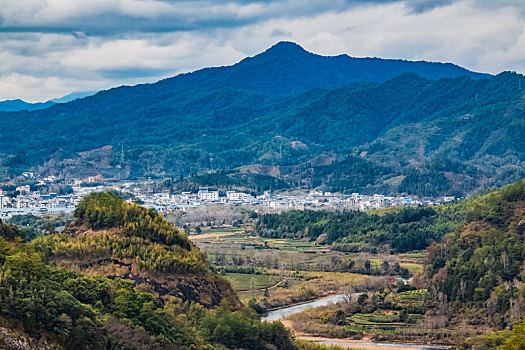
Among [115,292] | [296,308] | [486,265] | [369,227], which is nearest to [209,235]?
[369,227]

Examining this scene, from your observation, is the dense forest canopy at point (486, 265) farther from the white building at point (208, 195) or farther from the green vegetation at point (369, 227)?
the white building at point (208, 195)

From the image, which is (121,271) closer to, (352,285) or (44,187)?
(352,285)

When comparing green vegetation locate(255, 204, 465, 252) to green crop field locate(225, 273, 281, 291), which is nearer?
green crop field locate(225, 273, 281, 291)

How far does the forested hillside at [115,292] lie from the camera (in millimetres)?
31812

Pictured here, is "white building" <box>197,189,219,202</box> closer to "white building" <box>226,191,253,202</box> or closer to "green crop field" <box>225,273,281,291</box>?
"white building" <box>226,191,253,202</box>

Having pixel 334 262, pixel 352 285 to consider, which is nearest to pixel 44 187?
pixel 334 262

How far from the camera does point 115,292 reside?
38875 millimetres

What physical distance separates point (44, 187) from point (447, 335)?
129411 mm

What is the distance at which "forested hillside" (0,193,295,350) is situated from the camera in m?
31.8

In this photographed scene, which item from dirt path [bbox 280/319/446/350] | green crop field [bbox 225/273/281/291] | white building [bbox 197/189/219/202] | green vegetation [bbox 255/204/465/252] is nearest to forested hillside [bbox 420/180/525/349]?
→ dirt path [bbox 280/319/446/350]

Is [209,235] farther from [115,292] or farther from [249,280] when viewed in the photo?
[115,292]

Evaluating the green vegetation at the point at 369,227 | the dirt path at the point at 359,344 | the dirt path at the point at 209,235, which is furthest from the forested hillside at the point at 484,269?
the dirt path at the point at 209,235

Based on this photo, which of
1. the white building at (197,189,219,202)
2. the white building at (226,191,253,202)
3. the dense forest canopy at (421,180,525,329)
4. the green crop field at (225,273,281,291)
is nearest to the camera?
the dense forest canopy at (421,180,525,329)

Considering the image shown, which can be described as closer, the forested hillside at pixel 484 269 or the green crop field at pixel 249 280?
the forested hillside at pixel 484 269
